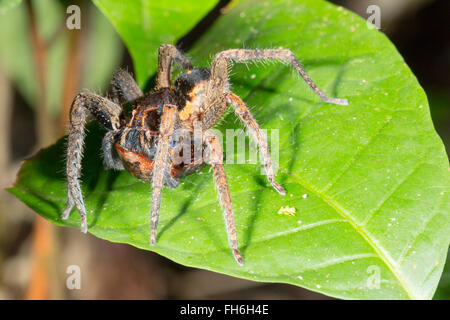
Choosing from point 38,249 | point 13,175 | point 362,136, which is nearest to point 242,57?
point 362,136

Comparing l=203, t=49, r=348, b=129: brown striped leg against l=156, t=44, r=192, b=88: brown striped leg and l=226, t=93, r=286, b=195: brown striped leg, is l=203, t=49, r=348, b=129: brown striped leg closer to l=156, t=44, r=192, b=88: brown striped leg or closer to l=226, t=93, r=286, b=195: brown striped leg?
l=226, t=93, r=286, b=195: brown striped leg

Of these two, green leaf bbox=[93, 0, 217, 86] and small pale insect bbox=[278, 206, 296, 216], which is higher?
green leaf bbox=[93, 0, 217, 86]

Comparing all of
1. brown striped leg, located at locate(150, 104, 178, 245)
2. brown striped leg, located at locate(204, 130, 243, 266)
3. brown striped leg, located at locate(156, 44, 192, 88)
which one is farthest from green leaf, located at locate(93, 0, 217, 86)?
brown striped leg, located at locate(204, 130, 243, 266)

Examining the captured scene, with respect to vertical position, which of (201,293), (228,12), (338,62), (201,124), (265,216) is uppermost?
(228,12)

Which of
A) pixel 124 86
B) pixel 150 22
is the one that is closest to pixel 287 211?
pixel 124 86

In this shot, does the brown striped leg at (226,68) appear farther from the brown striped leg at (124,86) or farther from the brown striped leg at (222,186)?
the brown striped leg at (124,86)

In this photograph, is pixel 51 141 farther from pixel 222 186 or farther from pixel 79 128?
pixel 222 186
